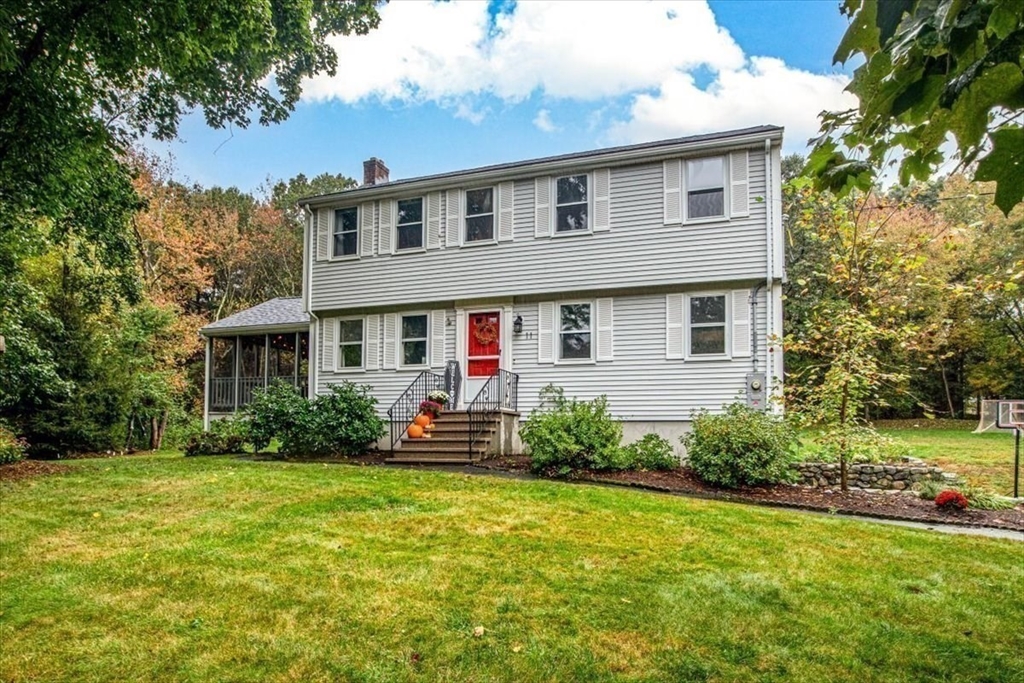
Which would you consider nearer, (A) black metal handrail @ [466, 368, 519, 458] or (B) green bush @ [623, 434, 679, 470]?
(B) green bush @ [623, 434, 679, 470]

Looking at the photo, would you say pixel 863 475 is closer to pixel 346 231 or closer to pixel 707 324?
pixel 707 324

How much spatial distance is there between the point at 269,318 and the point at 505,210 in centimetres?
829

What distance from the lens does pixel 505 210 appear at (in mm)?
12625

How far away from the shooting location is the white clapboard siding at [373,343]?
13602 millimetres

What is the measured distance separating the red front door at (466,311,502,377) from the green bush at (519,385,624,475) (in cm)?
316

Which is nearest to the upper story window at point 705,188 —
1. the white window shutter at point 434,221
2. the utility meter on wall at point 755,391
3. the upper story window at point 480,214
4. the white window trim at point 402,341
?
the utility meter on wall at point 755,391

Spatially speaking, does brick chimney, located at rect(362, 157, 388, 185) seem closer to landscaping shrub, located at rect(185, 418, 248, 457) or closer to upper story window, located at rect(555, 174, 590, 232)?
upper story window, located at rect(555, 174, 590, 232)

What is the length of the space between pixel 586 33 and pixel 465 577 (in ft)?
41.7

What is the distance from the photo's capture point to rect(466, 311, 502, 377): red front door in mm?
12648

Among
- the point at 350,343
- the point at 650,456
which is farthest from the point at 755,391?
the point at 350,343

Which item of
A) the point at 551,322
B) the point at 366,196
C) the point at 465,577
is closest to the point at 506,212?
the point at 551,322

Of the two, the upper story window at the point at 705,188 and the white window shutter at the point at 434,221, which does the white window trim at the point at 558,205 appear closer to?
the upper story window at the point at 705,188

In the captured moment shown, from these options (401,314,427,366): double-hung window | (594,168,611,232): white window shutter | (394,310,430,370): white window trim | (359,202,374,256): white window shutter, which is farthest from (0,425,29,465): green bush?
(594,168,611,232): white window shutter

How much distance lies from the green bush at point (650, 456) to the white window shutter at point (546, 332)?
9.56 ft
